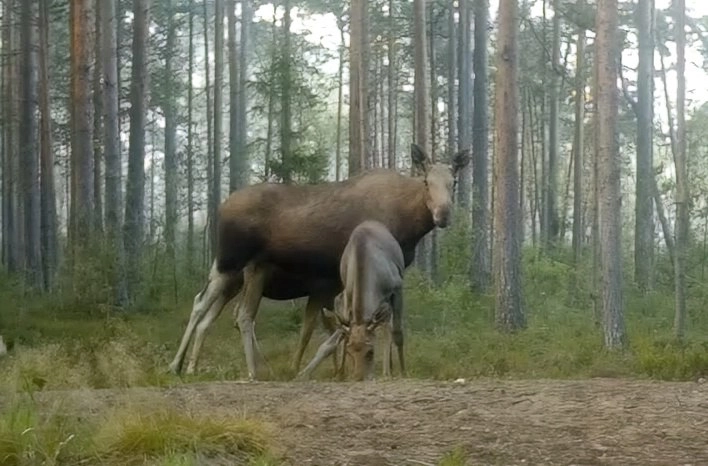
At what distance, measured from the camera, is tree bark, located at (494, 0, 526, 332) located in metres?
16.3

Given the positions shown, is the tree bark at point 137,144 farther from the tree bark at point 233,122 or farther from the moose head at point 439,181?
the moose head at point 439,181

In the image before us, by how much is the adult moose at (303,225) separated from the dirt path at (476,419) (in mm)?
3632

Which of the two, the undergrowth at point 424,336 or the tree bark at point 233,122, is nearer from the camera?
the undergrowth at point 424,336

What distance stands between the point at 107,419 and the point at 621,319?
9324 millimetres

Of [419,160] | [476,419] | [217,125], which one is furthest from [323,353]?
[217,125]

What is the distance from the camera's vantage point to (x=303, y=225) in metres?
12.7

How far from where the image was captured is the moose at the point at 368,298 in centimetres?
1035

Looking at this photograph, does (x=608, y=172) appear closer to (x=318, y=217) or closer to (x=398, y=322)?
(x=318, y=217)

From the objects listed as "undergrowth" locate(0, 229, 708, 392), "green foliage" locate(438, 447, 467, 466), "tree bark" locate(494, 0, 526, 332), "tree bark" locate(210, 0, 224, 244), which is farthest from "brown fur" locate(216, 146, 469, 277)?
"tree bark" locate(210, 0, 224, 244)

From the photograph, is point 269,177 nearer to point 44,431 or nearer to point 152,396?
point 152,396

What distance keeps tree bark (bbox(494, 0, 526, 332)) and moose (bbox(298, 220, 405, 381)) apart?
4.84 meters

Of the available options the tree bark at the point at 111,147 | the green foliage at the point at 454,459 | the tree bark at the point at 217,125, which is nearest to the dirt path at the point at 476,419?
the green foliage at the point at 454,459

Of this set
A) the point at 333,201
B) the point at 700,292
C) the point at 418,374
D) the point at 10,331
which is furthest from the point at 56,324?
the point at 700,292

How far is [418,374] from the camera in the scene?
38.5 ft
